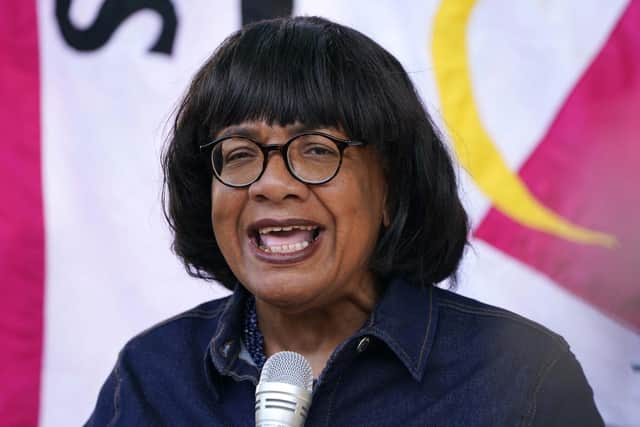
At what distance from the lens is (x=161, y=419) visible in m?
2.12

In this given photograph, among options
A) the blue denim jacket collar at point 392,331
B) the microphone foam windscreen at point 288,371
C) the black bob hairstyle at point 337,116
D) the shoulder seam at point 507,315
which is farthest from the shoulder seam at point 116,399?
the shoulder seam at point 507,315

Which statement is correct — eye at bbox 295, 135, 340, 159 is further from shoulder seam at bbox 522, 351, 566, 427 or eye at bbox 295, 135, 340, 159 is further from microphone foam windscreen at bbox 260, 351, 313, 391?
shoulder seam at bbox 522, 351, 566, 427

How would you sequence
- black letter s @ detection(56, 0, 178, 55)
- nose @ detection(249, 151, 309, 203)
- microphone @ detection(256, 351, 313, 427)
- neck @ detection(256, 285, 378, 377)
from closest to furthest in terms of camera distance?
microphone @ detection(256, 351, 313, 427) → nose @ detection(249, 151, 309, 203) → neck @ detection(256, 285, 378, 377) → black letter s @ detection(56, 0, 178, 55)

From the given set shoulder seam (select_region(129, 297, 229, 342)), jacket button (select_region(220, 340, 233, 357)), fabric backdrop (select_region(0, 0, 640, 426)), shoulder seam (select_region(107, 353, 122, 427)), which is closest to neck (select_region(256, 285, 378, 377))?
jacket button (select_region(220, 340, 233, 357))

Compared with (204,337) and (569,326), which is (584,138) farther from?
(204,337)

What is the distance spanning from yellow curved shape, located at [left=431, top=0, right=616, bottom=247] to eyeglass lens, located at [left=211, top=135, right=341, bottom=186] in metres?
0.91

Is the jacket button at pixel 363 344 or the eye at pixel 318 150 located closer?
the eye at pixel 318 150

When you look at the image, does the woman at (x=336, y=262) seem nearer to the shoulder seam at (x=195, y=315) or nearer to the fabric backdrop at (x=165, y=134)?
the shoulder seam at (x=195, y=315)

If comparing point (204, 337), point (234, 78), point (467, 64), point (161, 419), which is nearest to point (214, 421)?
point (161, 419)

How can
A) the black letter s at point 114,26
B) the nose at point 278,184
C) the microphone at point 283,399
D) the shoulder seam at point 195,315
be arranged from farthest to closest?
the black letter s at point 114,26 → the shoulder seam at point 195,315 → the nose at point 278,184 → the microphone at point 283,399

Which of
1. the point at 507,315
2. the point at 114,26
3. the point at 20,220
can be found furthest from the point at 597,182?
the point at 20,220

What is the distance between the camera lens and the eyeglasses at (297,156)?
190cm

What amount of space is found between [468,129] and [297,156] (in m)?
1.01

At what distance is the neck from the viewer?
6.95 ft
